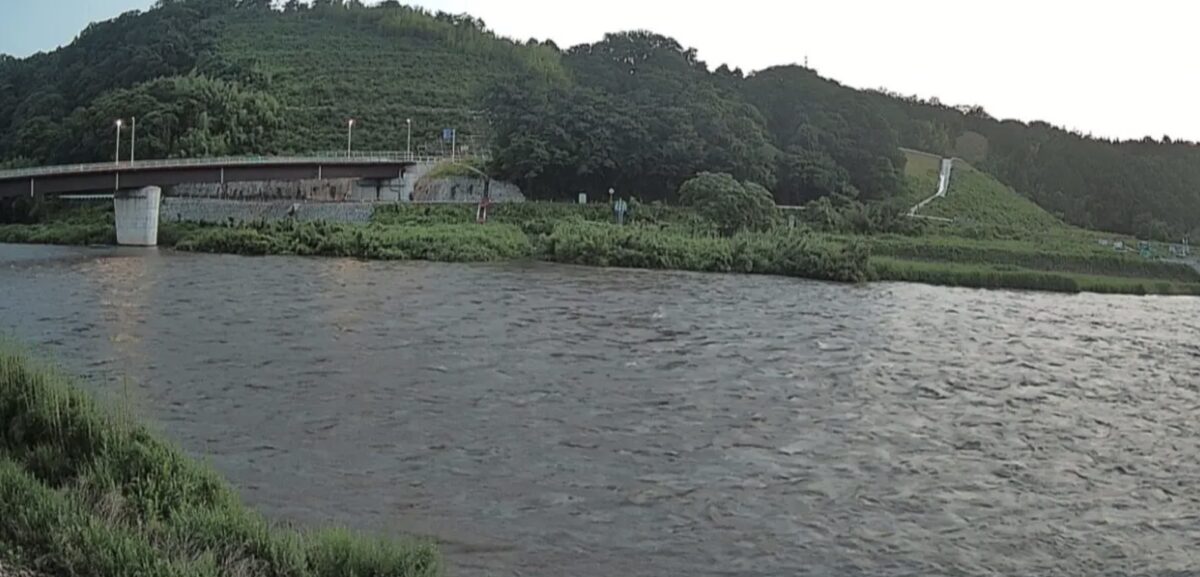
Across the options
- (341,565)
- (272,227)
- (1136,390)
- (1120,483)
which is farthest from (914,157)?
(341,565)

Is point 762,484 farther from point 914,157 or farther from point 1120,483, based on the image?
point 914,157

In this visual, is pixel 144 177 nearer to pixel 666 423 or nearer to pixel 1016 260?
pixel 1016 260

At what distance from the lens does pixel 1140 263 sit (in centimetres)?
6400

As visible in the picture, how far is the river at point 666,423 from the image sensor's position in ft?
41.8

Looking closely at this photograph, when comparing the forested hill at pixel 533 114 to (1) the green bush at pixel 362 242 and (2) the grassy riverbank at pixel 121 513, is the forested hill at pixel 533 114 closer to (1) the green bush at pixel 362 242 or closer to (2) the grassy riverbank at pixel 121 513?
(1) the green bush at pixel 362 242

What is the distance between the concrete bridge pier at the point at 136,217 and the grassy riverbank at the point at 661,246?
3.95 ft

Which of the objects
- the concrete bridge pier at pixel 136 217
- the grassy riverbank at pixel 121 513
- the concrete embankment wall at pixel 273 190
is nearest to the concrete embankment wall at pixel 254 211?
the concrete embankment wall at pixel 273 190

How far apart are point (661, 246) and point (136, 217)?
103ft

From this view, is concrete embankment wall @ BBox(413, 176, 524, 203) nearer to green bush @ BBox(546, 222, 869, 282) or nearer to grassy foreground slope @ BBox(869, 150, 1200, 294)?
green bush @ BBox(546, 222, 869, 282)

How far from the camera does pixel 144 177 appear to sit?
6438 centimetres

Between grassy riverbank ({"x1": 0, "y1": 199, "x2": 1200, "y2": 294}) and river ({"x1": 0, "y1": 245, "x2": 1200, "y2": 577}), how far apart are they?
16574 millimetres

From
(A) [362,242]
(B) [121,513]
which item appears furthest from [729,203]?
(B) [121,513]

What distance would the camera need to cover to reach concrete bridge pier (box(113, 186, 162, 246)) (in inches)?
2494

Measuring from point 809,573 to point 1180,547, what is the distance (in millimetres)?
5004
